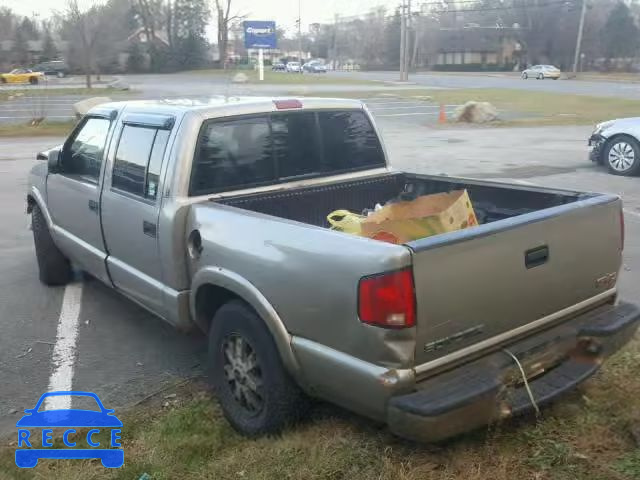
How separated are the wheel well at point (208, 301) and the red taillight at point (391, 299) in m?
1.08

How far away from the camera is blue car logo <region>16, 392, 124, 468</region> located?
3396 mm

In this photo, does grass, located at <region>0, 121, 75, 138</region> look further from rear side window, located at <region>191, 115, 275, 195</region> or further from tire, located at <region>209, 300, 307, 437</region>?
tire, located at <region>209, 300, 307, 437</region>

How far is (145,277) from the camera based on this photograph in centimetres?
426

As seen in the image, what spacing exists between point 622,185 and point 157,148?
9.29 meters

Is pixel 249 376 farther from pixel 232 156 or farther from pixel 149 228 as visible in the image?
pixel 232 156

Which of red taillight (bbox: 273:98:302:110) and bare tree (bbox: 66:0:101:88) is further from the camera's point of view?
bare tree (bbox: 66:0:101:88)

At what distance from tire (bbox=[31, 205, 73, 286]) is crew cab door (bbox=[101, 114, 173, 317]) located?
1676mm

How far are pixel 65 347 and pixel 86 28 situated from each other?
38618 mm

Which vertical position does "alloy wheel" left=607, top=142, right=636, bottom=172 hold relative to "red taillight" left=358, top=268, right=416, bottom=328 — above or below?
below

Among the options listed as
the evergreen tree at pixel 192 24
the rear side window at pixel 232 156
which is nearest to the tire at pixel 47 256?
the rear side window at pixel 232 156

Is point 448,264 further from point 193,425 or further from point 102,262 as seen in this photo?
point 102,262

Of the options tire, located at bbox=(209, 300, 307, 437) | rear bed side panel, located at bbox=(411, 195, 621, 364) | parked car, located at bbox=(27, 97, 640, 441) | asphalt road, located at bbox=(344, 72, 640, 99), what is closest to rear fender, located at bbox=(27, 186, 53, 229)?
parked car, located at bbox=(27, 97, 640, 441)

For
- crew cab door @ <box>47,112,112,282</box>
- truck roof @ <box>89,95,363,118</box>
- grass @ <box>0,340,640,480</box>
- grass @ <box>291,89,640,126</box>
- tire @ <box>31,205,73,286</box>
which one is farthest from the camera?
grass @ <box>291,89,640,126</box>

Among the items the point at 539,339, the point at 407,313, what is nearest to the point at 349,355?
the point at 407,313
